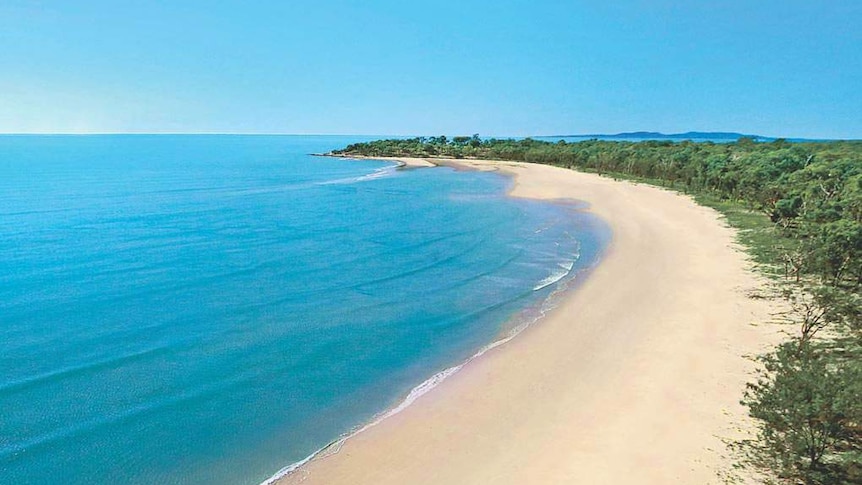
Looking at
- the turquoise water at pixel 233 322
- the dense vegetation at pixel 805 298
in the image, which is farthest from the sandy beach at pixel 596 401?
the turquoise water at pixel 233 322

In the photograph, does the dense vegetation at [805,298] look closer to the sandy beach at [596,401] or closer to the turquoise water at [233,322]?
the sandy beach at [596,401]

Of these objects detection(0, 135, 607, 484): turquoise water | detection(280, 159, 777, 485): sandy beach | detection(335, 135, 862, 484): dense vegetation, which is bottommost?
detection(0, 135, 607, 484): turquoise water

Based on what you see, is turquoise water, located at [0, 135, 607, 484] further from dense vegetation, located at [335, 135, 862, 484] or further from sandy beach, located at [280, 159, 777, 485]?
dense vegetation, located at [335, 135, 862, 484]

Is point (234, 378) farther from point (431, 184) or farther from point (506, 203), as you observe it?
point (431, 184)

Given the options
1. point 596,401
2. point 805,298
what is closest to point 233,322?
point 596,401

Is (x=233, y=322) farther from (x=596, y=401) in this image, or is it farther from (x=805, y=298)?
(x=805, y=298)

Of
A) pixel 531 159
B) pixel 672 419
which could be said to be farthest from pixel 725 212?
pixel 531 159

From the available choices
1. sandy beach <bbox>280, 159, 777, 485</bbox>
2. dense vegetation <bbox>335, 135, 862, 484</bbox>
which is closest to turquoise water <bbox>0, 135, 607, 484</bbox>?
sandy beach <bbox>280, 159, 777, 485</bbox>
